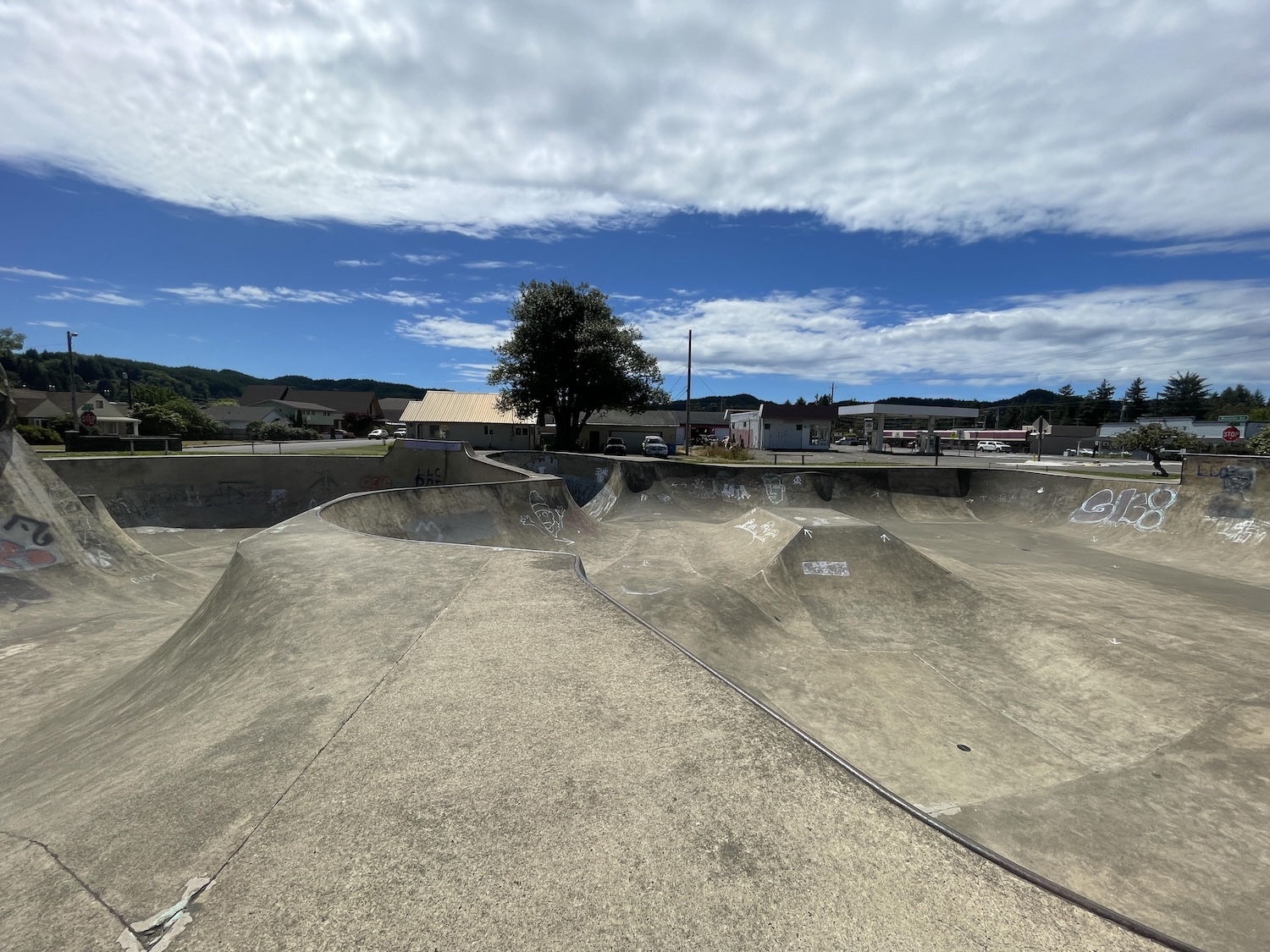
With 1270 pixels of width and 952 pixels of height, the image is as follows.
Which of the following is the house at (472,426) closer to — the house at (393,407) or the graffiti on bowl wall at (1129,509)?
the graffiti on bowl wall at (1129,509)

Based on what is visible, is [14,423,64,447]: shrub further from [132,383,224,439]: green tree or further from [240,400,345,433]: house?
[240,400,345,433]: house

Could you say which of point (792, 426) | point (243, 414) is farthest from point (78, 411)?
point (792, 426)

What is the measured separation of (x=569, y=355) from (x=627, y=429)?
1726cm

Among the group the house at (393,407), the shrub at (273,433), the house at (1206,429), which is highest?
the house at (393,407)

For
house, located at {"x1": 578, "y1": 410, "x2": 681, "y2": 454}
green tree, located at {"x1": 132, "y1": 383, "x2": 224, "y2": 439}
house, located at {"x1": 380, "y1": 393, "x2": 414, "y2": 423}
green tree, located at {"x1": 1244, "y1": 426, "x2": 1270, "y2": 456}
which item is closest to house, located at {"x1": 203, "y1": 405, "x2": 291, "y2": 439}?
green tree, located at {"x1": 132, "y1": 383, "x2": 224, "y2": 439}

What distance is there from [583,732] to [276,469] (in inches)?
767

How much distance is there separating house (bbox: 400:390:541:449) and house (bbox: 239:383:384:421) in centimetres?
5425

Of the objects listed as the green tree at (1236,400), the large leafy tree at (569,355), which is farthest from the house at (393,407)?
the green tree at (1236,400)

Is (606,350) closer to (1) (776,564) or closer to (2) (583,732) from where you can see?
(1) (776,564)

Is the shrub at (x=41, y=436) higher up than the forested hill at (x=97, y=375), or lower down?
lower down

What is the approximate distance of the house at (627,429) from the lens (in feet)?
164

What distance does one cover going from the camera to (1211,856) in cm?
450

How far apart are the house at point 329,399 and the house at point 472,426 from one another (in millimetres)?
54247

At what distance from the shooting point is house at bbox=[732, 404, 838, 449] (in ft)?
165
